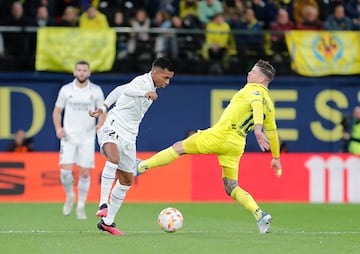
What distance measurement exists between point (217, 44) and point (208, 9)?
1059 millimetres

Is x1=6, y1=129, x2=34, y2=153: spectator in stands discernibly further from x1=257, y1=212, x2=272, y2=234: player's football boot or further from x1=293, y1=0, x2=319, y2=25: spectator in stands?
x1=257, y1=212, x2=272, y2=234: player's football boot

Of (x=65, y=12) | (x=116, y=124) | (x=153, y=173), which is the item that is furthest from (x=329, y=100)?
(x=116, y=124)

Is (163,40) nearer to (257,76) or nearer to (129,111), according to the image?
(257,76)

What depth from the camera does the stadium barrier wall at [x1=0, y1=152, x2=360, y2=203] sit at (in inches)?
834

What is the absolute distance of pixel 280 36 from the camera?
2353 centimetres

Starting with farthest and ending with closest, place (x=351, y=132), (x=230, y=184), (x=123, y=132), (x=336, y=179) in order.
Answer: (x=351, y=132) < (x=336, y=179) < (x=230, y=184) < (x=123, y=132)

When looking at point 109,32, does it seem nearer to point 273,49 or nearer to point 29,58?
point 29,58

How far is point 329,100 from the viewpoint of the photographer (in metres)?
23.7

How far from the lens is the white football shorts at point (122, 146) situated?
42.2ft

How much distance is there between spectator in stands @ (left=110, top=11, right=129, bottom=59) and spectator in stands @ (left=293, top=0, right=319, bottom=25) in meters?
4.01

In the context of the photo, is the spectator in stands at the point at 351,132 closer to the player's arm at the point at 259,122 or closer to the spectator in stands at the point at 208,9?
the spectator in stands at the point at 208,9

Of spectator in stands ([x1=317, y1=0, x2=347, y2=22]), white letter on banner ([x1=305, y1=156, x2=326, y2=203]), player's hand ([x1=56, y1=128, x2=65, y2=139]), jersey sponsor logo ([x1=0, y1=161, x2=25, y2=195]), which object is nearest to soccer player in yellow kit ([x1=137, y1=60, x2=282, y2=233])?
player's hand ([x1=56, y1=128, x2=65, y2=139])

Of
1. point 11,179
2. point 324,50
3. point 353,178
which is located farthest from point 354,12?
point 11,179

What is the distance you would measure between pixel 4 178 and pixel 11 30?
3325mm
